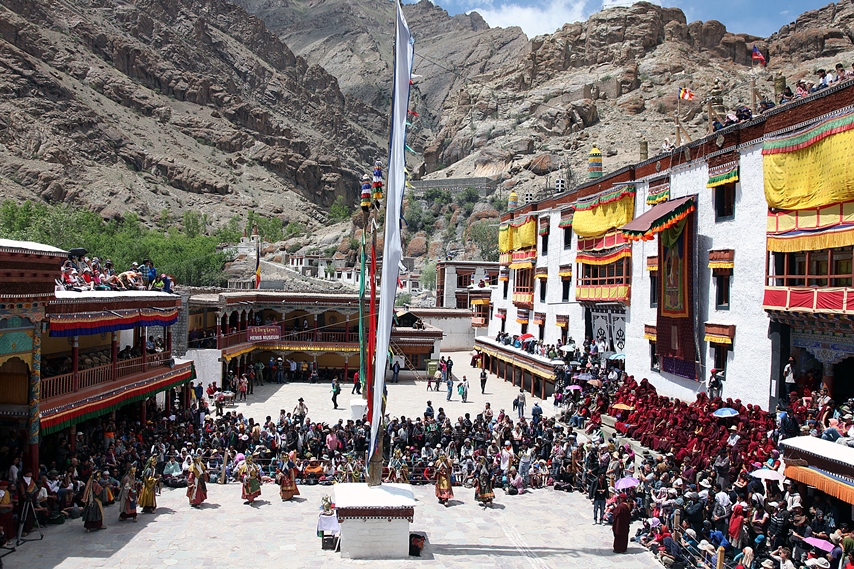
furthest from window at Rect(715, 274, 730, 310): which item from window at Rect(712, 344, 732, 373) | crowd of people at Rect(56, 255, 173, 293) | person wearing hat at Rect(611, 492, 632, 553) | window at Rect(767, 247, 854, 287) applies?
crowd of people at Rect(56, 255, 173, 293)

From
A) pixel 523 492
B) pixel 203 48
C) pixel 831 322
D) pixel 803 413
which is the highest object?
pixel 203 48

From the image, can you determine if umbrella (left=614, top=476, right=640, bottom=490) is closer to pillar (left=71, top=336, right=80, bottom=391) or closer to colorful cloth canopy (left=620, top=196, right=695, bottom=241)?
colorful cloth canopy (left=620, top=196, right=695, bottom=241)

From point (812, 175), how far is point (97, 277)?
1997 cm

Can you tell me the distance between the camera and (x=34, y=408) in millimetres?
16469

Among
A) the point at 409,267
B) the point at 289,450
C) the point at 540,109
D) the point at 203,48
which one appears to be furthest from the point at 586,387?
the point at 203,48

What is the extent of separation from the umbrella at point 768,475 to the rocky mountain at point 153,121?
3864 inches

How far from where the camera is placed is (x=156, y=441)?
20.0m

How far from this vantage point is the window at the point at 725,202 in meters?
22.7

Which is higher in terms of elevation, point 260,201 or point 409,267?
point 260,201

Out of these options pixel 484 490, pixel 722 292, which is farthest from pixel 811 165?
pixel 484 490

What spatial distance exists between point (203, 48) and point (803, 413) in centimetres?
17795

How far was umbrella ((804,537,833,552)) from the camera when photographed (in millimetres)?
12148

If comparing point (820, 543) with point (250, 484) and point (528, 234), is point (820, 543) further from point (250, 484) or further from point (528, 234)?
point (528, 234)

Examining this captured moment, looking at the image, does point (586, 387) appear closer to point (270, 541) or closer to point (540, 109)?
point (270, 541)
